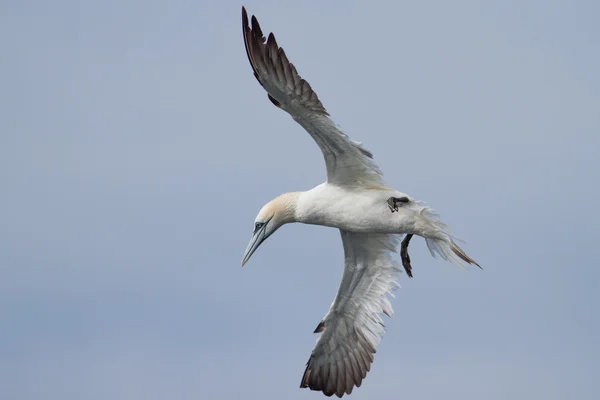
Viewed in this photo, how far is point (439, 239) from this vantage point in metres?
14.4

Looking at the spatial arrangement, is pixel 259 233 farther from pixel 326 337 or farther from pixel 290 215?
pixel 326 337

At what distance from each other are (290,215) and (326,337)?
2082 millimetres

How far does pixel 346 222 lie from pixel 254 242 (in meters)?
1.38

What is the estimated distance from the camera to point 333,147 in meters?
13.9

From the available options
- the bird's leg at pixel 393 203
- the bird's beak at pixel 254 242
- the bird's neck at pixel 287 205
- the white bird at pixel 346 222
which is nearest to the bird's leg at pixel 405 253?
the white bird at pixel 346 222

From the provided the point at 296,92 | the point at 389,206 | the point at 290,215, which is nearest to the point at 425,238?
the point at 389,206

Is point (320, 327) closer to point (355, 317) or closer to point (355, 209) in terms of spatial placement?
point (355, 317)

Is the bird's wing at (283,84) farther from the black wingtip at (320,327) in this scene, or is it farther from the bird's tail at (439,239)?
the black wingtip at (320,327)

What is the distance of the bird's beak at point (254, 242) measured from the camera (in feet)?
49.3

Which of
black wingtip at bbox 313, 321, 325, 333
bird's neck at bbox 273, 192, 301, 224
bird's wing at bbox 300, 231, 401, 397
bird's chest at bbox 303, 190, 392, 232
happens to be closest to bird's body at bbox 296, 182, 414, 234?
bird's chest at bbox 303, 190, 392, 232

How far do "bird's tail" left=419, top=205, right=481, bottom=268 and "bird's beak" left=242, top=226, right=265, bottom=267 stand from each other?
6.73 feet

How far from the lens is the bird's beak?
15.0 metres

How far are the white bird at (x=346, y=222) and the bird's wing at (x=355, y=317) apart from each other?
1cm

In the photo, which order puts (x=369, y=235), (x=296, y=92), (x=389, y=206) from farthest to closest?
(x=369, y=235) → (x=389, y=206) → (x=296, y=92)
